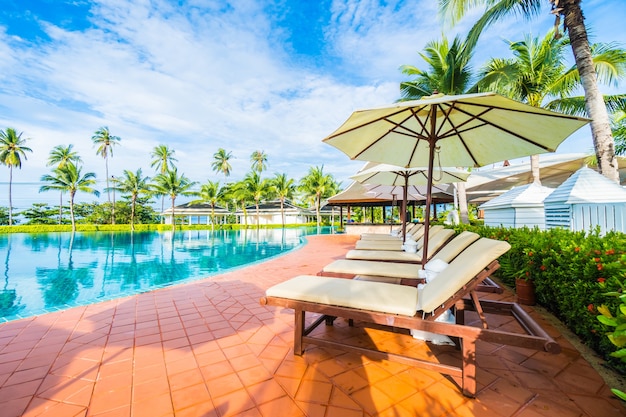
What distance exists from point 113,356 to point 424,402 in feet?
8.56

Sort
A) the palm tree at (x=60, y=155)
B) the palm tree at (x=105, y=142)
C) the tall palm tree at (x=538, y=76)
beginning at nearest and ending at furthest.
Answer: the tall palm tree at (x=538, y=76) → the palm tree at (x=60, y=155) → the palm tree at (x=105, y=142)

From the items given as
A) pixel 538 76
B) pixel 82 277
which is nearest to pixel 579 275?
pixel 538 76

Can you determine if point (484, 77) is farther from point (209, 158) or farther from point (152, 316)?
point (209, 158)

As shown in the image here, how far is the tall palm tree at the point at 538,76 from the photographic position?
8.90 m

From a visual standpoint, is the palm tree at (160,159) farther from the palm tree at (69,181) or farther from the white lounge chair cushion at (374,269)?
the white lounge chair cushion at (374,269)

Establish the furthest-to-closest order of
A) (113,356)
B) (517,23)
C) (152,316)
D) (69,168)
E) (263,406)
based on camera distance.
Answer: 1. (69,168)
2. (517,23)
3. (152,316)
4. (113,356)
5. (263,406)

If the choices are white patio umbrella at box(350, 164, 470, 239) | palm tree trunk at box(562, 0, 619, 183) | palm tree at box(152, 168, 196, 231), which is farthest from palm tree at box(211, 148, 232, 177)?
palm tree trunk at box(562, 0, 619, 183)

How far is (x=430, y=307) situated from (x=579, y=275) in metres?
1.66

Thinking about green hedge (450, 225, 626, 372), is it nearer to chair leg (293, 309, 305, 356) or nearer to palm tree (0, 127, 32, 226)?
chair leg (293, 309, 305, 356)

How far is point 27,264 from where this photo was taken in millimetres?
9703

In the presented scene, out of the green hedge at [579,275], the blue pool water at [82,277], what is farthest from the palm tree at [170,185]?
the green hedge at [579,275]

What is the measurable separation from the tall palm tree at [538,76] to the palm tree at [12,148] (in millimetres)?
40610

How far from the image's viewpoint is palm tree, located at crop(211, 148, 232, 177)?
1614 inches

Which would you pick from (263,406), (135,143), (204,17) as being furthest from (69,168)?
(263,406)
